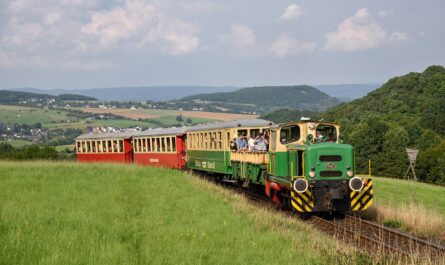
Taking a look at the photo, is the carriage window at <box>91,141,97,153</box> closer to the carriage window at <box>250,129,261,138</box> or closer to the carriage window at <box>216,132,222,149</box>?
the carriage window at <box>216,132,222,149</box>

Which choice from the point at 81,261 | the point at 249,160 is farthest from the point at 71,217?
the point at 249,160

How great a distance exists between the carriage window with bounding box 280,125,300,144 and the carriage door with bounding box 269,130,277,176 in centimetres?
44

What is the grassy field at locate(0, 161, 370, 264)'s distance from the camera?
411 inches

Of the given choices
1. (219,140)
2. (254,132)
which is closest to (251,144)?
(254,132)

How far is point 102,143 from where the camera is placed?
49.0 meters

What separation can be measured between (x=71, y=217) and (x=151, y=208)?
10.3 feet

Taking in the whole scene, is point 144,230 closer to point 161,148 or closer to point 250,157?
point 250,157

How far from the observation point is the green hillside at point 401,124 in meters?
83.9

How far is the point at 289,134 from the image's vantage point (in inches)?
822

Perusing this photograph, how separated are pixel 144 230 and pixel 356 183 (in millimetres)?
8417

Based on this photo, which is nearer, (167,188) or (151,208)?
(151,208)

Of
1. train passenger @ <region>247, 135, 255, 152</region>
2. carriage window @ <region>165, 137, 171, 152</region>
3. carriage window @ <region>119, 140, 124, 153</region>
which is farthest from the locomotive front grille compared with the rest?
carriage window @ <region>119, 140, 124, 153</region>

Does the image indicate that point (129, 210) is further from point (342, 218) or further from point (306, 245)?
point (342, 218)

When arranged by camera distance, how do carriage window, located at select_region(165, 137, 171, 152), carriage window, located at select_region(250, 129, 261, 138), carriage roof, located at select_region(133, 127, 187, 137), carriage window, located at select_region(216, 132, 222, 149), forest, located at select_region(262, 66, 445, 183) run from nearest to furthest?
carriage window, located at select_region(250, 129, 261, 138) < carriage window, located at select_region(216, 132, 222, 149) < carriage roof, located at select_region(133, 127, 187, 137) < carriage window, located at select_region(165, 137, 171, 152) < forest, located at select_region(262, 66, 445, 183)
